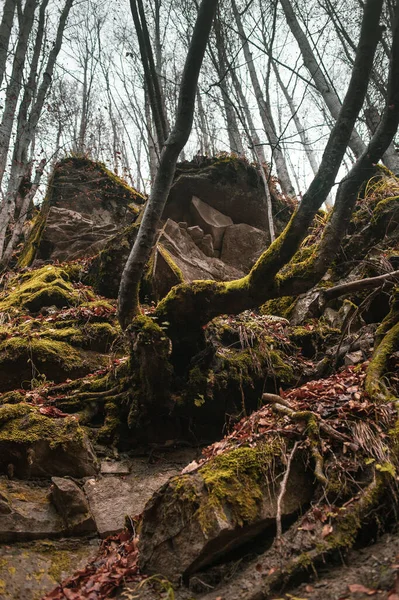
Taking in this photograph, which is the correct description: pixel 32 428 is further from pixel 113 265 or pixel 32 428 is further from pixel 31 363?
pixel 113 265

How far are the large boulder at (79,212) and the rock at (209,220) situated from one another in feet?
6.55

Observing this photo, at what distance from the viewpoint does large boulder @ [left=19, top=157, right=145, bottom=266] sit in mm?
9906

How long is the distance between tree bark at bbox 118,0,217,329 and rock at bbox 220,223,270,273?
5.23 m

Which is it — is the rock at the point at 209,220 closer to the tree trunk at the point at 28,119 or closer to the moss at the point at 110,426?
the tree trunk at the point at 28,119

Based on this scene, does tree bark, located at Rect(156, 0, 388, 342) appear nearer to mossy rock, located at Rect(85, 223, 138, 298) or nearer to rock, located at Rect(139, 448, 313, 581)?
rock, located at Rect(139, 448, 313, 581)

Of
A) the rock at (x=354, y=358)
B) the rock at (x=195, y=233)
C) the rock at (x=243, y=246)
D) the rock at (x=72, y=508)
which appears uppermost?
the rock at (x=195, y=233)

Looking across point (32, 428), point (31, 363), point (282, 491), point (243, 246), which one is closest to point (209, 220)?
point (243, 246)

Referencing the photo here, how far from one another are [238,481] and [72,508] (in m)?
1.63

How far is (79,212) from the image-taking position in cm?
1084

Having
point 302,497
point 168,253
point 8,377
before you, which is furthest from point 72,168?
point 302,497

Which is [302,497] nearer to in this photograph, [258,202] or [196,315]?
[196,315]

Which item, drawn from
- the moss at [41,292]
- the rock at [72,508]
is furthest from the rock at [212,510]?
the moss at [41,292]

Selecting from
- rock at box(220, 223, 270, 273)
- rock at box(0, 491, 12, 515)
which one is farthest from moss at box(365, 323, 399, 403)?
rock at box(220, 223, 270, 273)

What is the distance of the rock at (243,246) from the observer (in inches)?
395
